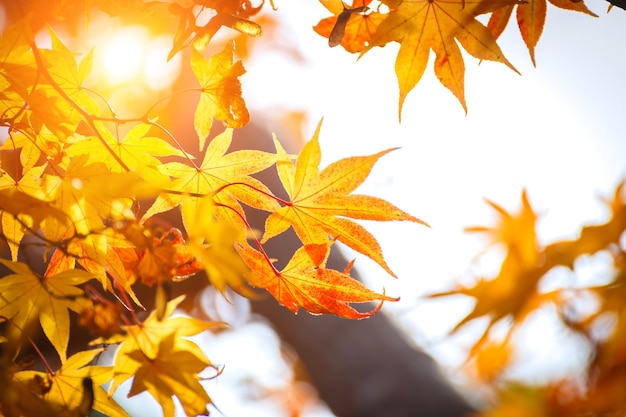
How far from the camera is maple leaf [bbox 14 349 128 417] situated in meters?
0.61

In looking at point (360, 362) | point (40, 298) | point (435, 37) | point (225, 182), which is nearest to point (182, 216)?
point (225, 182)

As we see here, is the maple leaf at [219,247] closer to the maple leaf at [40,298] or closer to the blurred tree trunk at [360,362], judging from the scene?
the maple leaf at [40,298]

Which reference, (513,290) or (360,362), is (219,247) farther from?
(360,362)

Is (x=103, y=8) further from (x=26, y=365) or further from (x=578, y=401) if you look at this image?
(x=578, y=401)

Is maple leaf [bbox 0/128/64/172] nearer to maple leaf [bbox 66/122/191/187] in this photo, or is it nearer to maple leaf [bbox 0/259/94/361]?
maple leaf [bbox 66/122/191/187]

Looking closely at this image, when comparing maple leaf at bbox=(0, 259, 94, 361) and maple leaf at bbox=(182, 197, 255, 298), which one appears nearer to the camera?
maple leaf at bbox=(182, 197, 255, 298)

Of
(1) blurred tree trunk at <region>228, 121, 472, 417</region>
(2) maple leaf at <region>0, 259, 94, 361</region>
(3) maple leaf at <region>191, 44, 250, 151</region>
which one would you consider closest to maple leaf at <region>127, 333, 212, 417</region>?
(2) maple leaf at <region>0, 259, 94, 361</region>

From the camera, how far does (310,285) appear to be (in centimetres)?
63

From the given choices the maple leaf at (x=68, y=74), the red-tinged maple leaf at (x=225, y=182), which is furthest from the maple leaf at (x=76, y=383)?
the maple leaf at (x=68, y=74)

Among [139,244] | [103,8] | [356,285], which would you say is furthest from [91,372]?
[103,8]

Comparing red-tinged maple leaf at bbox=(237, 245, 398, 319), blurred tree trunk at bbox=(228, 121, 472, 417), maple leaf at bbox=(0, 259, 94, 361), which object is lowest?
blurred tree trunk at bbox=(228, 121, 472, 417)

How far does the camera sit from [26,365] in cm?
60

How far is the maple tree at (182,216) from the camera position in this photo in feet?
1.73

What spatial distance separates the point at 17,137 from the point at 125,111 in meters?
1.91
